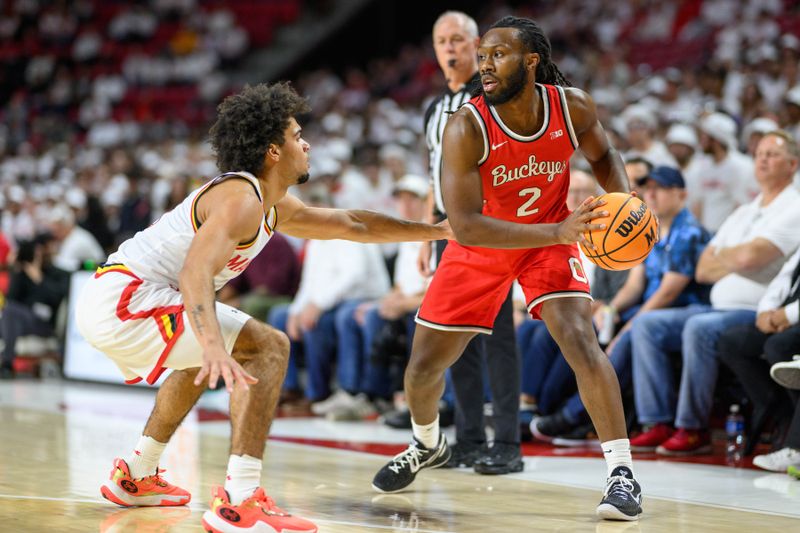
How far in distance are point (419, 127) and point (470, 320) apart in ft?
36.2

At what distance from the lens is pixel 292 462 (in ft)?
19.2

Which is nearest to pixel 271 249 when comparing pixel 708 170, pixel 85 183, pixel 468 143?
pixel 708 170

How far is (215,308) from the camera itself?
3902 millimetres

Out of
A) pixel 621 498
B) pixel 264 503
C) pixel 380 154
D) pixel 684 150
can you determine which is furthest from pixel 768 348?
pixel 380 154

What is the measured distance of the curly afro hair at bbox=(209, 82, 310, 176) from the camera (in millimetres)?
4238

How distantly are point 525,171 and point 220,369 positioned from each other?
1554mm

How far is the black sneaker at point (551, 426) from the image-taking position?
263 inches

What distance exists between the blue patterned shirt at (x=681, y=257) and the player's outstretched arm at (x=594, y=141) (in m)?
2.10

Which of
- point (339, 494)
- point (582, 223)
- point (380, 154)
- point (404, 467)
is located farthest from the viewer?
point (380, 154)

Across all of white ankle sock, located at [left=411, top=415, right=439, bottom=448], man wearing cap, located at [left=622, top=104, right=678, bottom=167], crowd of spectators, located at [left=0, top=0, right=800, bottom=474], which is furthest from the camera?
man wearing cap, located at [left=622, top=104, right=678, bottom=167]

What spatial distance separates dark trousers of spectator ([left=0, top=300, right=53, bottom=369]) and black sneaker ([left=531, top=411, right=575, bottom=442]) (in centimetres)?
606

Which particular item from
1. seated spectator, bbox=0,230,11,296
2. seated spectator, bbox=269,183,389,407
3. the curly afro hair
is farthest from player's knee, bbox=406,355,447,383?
seated spectator, bbox=0,230,11,296

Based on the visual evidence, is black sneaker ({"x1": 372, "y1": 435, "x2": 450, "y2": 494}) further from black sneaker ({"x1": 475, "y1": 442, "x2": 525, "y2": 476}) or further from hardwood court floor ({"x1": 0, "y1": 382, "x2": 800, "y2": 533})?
black sneaker ({"x1": 475, "y1": 442, "x2": 525, "y2": 476})

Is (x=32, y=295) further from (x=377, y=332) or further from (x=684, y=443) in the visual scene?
(x=684, y=443)
